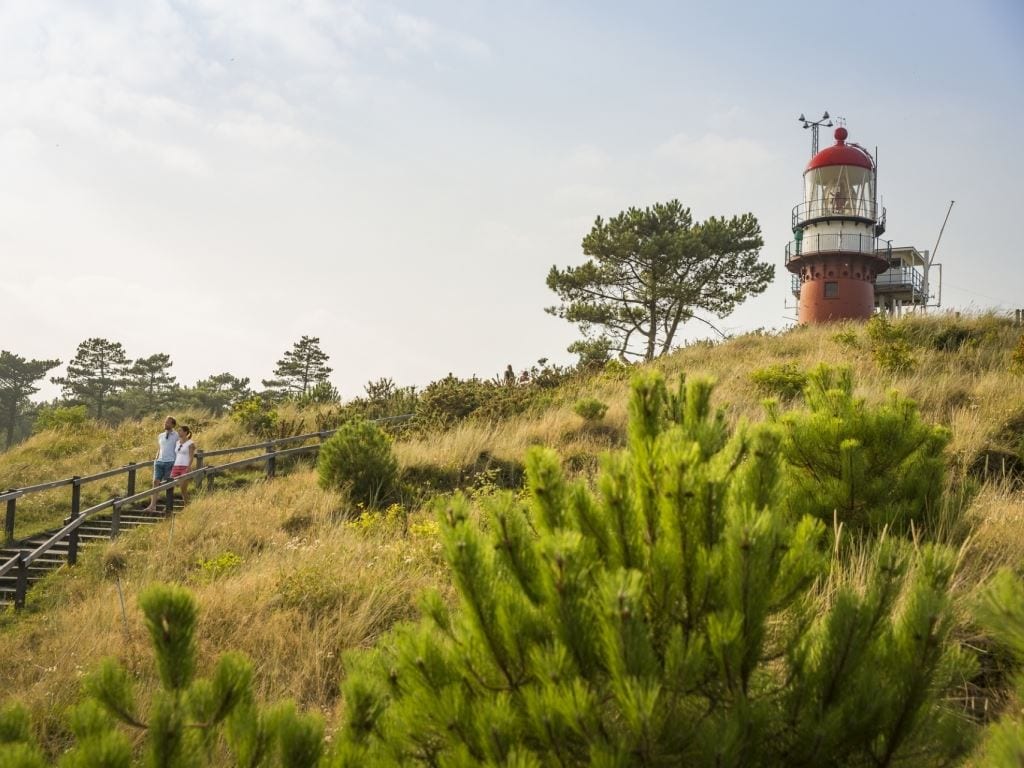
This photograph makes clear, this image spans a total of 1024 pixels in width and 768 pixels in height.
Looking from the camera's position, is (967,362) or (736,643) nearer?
(736,643)

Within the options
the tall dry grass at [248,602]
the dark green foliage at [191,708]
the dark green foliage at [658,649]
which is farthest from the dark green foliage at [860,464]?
the dark green foliage at [191,708]

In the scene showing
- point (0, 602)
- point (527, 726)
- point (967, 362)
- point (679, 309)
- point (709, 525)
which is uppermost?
point (679, 309)

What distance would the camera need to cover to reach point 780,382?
1402cm

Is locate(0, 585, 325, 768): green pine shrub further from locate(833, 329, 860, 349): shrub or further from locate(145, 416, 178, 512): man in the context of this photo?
locate(833, 329, 860, 349): shrub

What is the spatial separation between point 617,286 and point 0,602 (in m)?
26.2

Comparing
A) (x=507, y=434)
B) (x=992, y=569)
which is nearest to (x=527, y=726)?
(x=992, y=569)

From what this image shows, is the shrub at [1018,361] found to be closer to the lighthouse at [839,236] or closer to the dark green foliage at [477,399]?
the dark green foliage at [477,399]

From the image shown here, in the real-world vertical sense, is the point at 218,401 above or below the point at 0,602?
above

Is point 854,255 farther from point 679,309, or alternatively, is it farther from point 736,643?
point 736,643

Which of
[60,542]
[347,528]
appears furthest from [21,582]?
[347,528]

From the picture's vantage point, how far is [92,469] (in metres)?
16.9

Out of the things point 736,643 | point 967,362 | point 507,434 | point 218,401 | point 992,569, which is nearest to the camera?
point 736,643

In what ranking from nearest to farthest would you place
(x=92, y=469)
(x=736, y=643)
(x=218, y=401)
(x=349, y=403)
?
(x=736, y=643) → (x=92, y=469) → (x=349, y=403) → (x=218, y=401)

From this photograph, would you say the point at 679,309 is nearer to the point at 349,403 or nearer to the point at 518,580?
the point at 349,403
